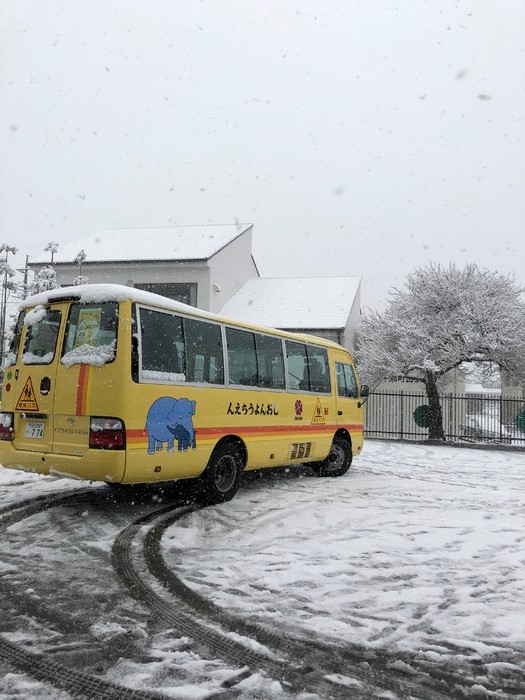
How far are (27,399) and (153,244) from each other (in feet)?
84.7

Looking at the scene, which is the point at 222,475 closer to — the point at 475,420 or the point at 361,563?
the point at 361,563

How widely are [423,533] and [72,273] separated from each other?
2738 centimetres

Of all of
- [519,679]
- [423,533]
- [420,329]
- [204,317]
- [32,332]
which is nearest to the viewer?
[519,679]

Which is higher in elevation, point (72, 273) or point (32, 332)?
point (72, 273)

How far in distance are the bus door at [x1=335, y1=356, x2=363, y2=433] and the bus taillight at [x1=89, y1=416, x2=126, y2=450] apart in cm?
558

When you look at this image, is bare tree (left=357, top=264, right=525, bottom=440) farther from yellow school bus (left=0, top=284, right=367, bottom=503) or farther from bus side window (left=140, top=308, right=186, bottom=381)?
bus side window (left=140, top=308, right=186, bottom=381)

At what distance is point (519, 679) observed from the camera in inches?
124

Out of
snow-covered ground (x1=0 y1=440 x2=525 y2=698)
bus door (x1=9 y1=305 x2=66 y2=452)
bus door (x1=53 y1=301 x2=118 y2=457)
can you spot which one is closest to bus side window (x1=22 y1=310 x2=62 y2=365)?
bus door (x1=9 y1=305 x2=66 y2=452)

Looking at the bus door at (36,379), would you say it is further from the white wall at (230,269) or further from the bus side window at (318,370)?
the white wall at (230,269)

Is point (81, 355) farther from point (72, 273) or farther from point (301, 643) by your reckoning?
point (72, 273)

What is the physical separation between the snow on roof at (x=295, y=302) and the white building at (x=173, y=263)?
105 centimetres

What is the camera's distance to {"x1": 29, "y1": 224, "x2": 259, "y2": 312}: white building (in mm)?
28578

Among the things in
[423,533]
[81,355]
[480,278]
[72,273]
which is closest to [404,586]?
[423,533]

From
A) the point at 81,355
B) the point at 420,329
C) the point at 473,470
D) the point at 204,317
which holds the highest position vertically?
the point at 420,329
